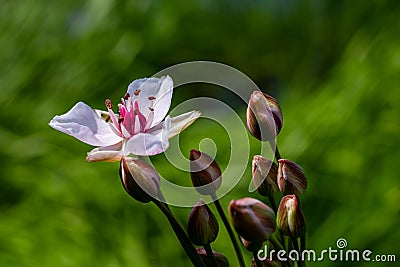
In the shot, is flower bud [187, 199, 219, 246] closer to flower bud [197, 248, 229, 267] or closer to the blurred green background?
flower bud [197, 248, 229, 267]

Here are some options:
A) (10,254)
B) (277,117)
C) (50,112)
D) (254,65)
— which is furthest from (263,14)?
(277,117)

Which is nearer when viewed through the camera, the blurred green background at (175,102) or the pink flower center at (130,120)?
the pink flower center at (130,120)

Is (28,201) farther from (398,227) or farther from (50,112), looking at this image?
(398,227)

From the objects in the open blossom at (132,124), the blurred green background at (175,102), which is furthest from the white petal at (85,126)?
the blurred green background at (175,102)

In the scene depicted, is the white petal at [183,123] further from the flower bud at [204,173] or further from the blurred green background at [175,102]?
the blurred green background at [175,102]

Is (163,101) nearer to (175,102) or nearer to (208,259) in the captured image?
(208,259)
